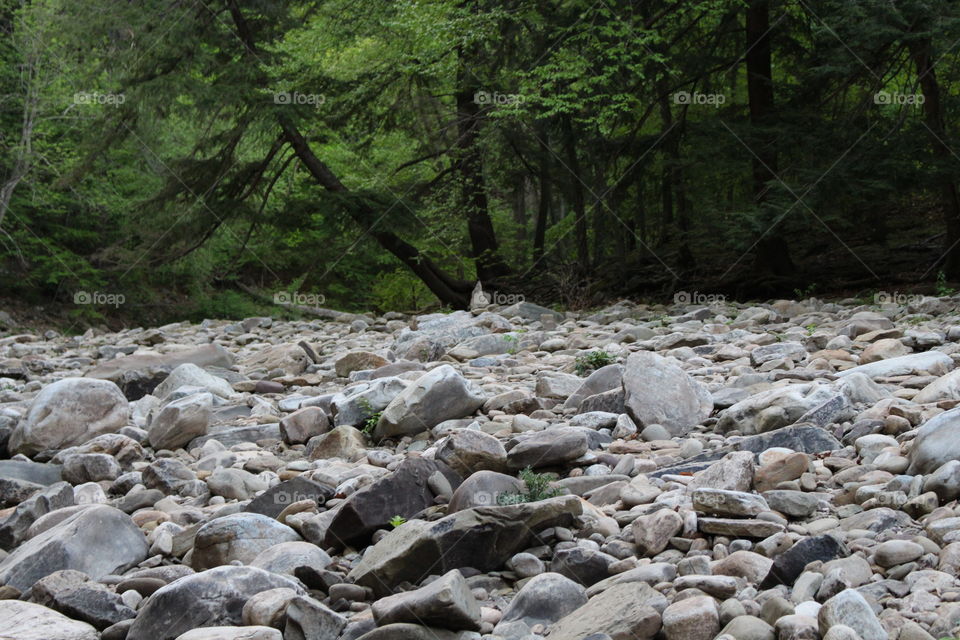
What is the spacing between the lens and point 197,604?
9.32 ft

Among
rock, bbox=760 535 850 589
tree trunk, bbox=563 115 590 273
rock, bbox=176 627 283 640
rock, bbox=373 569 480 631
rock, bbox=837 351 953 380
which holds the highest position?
tree trunk, bbox=563 115 590 273

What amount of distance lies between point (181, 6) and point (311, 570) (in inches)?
465

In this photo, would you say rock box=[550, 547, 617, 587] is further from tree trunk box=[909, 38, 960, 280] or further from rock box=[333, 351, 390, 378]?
tree trunk box=[909, 38, 960, 280]

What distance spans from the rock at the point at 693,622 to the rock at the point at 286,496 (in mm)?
1897

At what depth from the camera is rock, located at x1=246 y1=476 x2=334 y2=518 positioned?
385cm

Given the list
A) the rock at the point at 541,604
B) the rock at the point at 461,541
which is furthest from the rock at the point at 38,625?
the rock at the point at 541,604

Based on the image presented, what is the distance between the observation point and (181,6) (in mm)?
12992

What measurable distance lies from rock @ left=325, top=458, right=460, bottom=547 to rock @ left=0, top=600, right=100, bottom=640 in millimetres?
935

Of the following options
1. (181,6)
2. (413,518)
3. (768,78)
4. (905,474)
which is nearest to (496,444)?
(413,518)

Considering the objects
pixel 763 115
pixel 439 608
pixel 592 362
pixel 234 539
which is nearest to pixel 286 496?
pixel 234 539

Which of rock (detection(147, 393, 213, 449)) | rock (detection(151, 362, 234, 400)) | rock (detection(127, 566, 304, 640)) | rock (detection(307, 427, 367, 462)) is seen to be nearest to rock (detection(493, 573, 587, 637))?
rock (detection(127, 566, 304, 640))

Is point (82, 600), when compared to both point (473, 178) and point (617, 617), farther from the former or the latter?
point (473, 178)

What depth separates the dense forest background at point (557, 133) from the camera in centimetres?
920

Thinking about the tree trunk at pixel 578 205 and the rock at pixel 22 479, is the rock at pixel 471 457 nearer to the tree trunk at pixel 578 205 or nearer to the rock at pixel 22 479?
the rock at pixel 22 479
